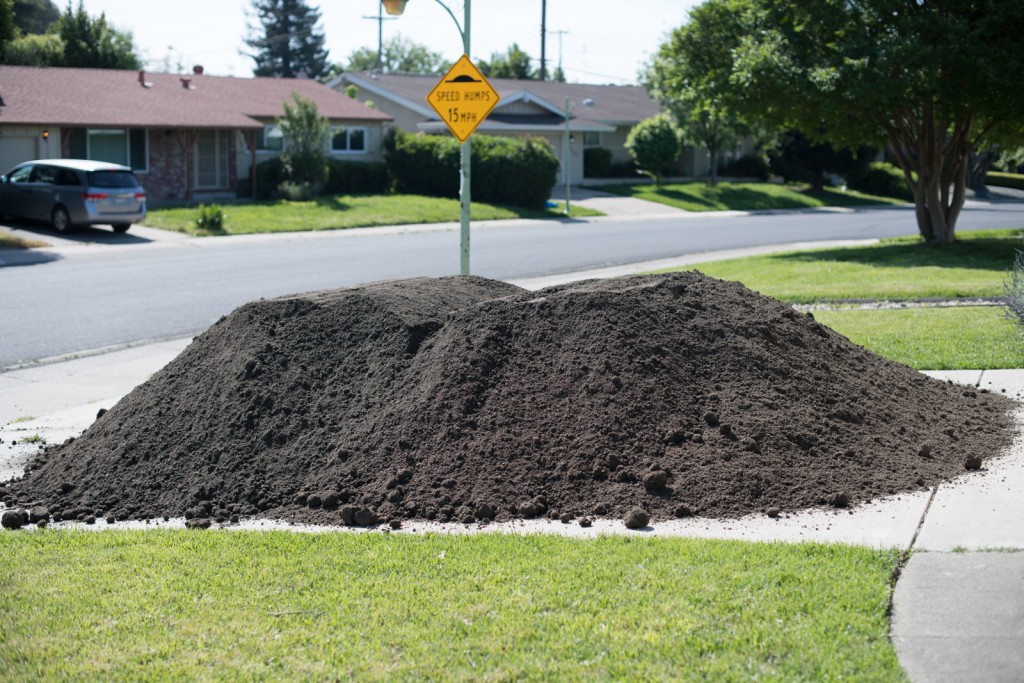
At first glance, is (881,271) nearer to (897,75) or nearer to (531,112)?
(897,75)

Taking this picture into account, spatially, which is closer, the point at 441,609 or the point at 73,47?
the point at 441,609

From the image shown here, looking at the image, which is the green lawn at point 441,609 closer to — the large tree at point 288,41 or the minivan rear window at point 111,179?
the minivan rear window at point 111,179

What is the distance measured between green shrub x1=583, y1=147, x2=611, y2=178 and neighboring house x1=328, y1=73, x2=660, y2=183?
0.55 meters

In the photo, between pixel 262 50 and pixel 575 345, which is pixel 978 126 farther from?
pixel 262 50

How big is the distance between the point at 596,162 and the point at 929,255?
3347 centimetres

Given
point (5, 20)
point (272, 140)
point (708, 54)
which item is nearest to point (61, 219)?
point (5, 20)

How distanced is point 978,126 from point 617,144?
110 feet

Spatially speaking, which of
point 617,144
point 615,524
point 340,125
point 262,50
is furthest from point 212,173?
point 262,50

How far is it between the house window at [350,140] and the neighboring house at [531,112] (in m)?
3.75

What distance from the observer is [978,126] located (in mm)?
24781

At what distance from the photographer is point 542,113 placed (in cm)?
5184

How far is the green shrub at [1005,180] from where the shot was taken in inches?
2425

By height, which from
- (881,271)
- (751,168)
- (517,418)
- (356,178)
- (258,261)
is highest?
(751,168)

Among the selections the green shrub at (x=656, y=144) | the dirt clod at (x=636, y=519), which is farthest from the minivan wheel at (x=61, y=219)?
the green shrub at (x=656, y=144)
